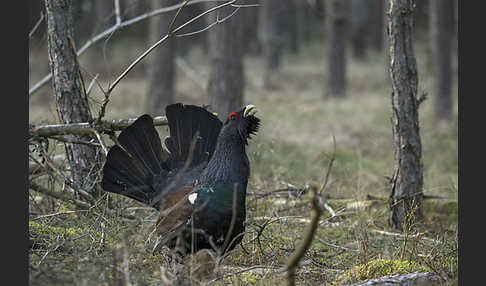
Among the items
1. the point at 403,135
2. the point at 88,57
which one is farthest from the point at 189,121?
the point at 88,57

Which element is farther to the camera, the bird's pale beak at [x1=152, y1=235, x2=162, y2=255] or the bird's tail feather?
the bird's tail feather

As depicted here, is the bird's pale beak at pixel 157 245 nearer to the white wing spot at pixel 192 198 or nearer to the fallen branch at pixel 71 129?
the white wing spot at pixel 192 198

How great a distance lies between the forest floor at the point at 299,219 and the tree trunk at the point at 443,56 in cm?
54

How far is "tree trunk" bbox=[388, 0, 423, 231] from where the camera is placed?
5637 mm

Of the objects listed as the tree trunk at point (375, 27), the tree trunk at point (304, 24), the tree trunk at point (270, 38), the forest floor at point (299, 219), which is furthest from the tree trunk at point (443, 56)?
the tree trunk at point (304, 24)

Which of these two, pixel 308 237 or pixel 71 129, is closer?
pixel 308 237

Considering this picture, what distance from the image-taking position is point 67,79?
5426 millimetres

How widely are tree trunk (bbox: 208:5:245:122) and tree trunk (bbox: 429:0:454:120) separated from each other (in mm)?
5078

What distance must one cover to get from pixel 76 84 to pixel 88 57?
20519 millimetres

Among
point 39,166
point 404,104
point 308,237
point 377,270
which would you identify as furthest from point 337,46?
point 308,237

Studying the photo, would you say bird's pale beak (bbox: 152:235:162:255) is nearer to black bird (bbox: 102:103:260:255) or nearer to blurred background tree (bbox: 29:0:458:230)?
black bird (bbox: 102:103:260:255)

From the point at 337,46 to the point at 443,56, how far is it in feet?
18.5

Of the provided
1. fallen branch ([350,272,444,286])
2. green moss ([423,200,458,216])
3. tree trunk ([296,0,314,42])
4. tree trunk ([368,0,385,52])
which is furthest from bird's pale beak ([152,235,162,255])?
tree trunk ([296,0,314,42])

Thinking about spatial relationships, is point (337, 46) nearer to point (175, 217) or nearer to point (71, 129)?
point (71, 129)
